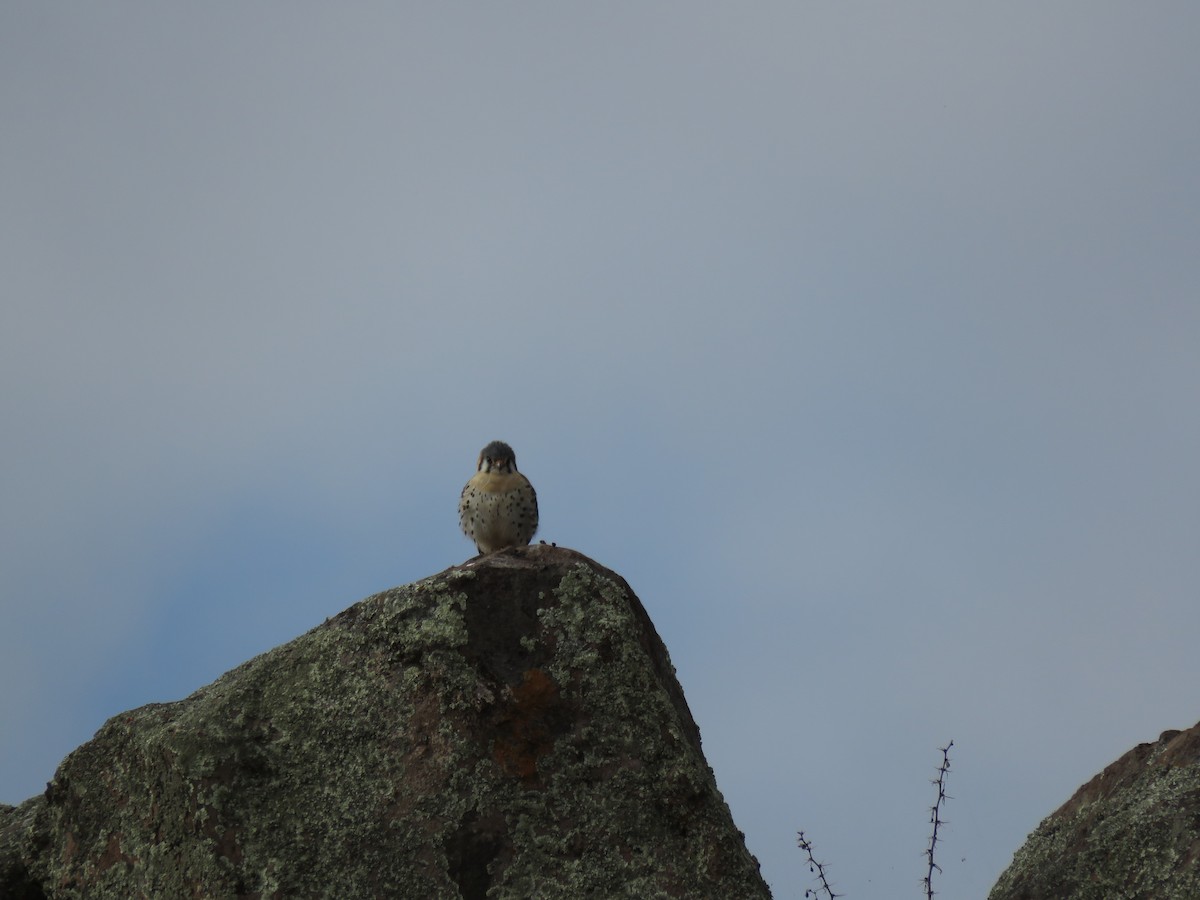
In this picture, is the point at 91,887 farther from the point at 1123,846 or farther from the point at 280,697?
the point at 1123,846

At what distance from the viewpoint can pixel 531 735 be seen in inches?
214

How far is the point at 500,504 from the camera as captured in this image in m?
11.0

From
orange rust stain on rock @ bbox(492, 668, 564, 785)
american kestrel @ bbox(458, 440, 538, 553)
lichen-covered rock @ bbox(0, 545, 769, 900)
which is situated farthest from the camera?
american kestrel @ bbox(458, 440, 538, 553)

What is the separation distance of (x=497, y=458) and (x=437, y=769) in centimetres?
593

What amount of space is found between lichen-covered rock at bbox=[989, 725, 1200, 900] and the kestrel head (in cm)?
579

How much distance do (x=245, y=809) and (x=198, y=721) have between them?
0.47 metres

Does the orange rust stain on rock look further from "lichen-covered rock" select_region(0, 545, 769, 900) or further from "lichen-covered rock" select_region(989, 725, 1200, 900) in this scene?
"lichen-covered rock" select_region(989, 725, 1200, 900)

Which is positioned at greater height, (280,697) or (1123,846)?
(280,697)

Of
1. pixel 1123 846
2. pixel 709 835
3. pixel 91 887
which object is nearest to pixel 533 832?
pixel 709 835

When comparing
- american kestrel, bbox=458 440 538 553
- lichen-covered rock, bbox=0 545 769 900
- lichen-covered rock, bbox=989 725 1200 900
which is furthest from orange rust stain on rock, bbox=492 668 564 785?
american kestrel, bbox=458 440 538 553

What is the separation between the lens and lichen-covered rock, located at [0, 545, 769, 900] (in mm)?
5207

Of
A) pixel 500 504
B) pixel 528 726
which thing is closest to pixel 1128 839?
pixel 528 726

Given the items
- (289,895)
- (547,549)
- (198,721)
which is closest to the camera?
(289,895)

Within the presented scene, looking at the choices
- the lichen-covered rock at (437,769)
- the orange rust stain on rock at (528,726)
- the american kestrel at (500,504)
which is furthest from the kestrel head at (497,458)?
the orange rust stain on rock at (528,726)
